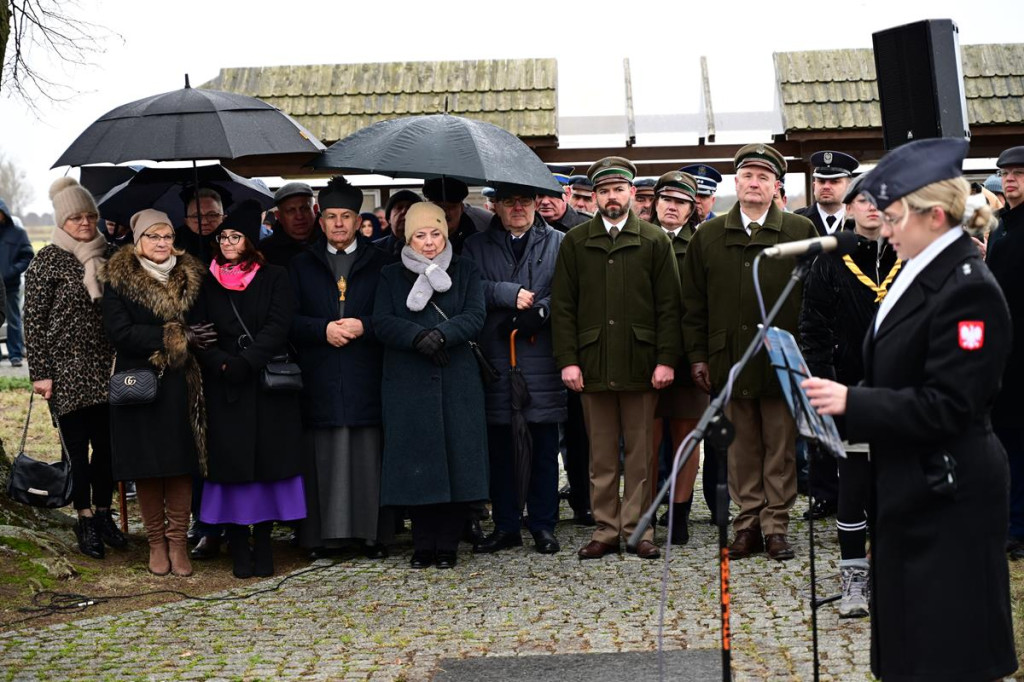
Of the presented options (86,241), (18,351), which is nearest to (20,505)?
(86,241)

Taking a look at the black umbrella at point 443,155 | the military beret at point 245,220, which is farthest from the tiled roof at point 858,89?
the military beret at point 245,220

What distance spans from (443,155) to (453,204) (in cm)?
114

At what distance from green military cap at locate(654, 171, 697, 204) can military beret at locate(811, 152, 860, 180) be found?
92cm

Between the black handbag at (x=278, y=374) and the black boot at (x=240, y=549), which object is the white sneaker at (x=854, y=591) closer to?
the black handbag at (x=278, y=374)

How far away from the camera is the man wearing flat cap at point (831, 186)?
823cm

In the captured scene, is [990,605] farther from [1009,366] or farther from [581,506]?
[581,506]

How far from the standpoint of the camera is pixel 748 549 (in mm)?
7738

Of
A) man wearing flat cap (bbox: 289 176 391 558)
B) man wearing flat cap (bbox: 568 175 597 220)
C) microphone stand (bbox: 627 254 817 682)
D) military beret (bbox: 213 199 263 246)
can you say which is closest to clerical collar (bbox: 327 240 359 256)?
man wearing flat cap (bbox: 289 176 391 558)

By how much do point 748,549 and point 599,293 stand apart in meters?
1.73

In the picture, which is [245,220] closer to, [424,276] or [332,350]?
[332,350]

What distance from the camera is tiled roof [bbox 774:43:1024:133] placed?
12.9m

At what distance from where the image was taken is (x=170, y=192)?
9.66 m

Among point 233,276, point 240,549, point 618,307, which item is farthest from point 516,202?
point 240,549

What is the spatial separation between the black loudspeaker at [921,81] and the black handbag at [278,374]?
3.53 m
